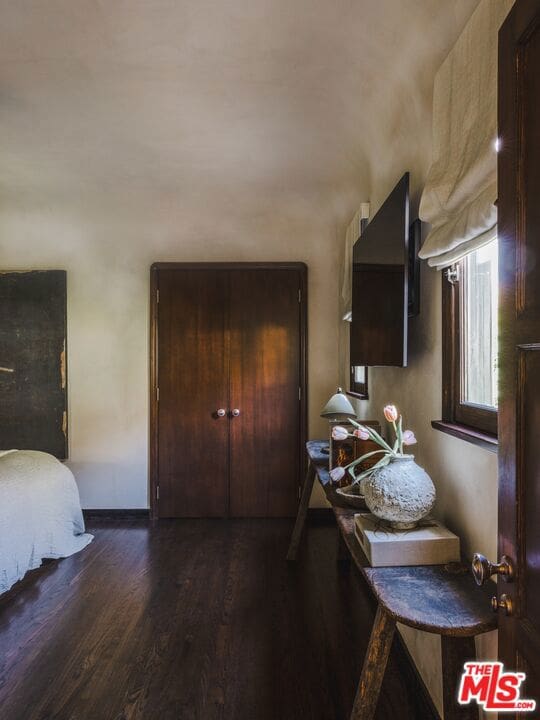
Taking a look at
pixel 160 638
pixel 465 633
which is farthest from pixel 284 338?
pixel 465 633

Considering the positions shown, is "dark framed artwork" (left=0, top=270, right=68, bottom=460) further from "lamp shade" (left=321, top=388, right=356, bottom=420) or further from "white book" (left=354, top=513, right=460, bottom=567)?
"white book" (left=354, top=513, right=460, bottom=567)

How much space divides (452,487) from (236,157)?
2.64m

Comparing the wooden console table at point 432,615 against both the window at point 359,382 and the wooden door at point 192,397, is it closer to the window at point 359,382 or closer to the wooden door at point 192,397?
the window at point 359,382

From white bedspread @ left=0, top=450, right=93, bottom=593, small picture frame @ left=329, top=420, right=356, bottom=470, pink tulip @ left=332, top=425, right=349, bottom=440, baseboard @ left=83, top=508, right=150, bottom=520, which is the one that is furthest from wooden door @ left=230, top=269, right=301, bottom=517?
pink tulip @ left=332, top=425, right=349, bottom=440

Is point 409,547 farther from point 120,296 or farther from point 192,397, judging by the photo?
point 120,296

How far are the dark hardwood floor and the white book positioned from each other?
79cm

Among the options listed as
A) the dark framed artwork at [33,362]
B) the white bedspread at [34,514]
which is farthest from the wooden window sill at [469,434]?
the dark framed artwork at [33,362]

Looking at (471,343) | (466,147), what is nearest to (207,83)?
(466,147)

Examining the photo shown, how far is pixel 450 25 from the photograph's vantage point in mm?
1650

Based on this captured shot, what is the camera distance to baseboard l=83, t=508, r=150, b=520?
4.00 m

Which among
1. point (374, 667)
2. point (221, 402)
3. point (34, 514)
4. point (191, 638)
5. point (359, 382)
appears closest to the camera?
point (374, 667)

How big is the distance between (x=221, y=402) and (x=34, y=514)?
1619 millimetres

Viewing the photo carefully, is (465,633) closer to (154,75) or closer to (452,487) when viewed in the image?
(452,487)

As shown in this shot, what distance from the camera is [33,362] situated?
402 cm
